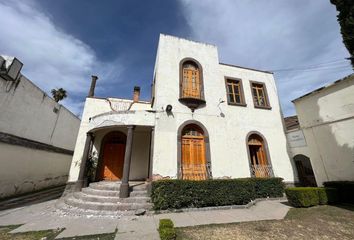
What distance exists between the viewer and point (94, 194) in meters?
7.49

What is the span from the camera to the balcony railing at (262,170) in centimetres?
966

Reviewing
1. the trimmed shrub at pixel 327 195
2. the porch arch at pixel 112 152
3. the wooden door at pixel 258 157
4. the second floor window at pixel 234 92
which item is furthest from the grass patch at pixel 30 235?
the second floor window at pixel 234 92

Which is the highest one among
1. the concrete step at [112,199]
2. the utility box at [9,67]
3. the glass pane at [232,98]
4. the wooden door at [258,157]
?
the utility box at [9,67]

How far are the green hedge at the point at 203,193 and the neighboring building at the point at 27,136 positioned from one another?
350 inches

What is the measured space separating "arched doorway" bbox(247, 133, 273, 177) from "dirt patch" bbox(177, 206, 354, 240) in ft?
12.7

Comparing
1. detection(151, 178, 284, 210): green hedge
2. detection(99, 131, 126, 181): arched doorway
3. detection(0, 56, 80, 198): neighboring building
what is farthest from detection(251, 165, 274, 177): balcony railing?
detection(0, 56, 80, 198): neighboring building

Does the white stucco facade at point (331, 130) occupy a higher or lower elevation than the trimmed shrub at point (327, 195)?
higher

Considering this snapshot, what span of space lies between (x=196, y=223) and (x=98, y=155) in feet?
26.1

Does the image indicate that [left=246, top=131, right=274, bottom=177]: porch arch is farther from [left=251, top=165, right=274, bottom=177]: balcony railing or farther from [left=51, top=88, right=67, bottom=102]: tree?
[left=51, top=88, right=67, bottom=102]: tree

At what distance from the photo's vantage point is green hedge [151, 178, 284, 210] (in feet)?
22.0

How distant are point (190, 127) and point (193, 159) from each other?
5.88 ft

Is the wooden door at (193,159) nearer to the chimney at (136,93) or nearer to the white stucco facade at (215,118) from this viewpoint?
the white stucco facade at (215,118)

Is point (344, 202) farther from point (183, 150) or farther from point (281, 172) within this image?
point (183, 150)

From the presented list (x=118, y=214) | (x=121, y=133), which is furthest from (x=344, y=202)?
(x=121, y=133)
